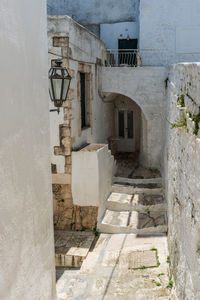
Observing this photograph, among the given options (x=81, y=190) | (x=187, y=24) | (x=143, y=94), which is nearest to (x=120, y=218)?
(x=81, y=190)

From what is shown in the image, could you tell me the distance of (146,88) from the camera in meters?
11.5

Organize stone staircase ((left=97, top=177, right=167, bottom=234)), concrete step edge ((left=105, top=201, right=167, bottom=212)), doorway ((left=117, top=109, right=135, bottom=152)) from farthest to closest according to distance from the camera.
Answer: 1. doorway ((left=117, top=109, right=135, bottom=152))
2. concrete step edge ((left=105, top=201, right=167, bottom=212))
3. stone staircase ((left=97, top=177, right=167, bottom=234))

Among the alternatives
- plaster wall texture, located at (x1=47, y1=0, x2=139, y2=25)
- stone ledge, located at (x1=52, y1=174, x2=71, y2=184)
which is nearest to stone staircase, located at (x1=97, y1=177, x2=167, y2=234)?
stone ledge, located at (x1=52, y1=174, x2=71, y2=184)

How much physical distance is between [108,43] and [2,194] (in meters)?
13.7

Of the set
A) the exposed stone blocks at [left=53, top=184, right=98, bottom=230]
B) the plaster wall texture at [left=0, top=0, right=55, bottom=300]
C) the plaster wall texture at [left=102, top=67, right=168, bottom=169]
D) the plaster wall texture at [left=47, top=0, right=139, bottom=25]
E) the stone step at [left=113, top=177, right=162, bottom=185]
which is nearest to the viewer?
the plaster wall texture at [left=0, top=0, right=55, bottom=300]

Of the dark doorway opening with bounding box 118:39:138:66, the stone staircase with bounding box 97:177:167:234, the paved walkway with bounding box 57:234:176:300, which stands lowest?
the paved walkway with bounding box 57:234:176:300

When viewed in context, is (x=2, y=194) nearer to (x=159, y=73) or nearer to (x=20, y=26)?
(x=20, y=26)

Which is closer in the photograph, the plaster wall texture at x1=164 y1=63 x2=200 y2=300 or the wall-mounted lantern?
the plaster wall texture at x1=164 y1=63 x2=200 y2=300

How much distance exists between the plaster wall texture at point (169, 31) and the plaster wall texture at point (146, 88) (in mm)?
3197

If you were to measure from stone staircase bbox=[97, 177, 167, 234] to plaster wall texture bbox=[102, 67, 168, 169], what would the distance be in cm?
167

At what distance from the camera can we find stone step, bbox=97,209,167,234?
8227 millimetres

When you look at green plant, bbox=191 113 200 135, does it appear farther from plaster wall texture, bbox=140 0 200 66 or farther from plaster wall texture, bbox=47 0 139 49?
plaster wall texture, bbox=47 0 139 49

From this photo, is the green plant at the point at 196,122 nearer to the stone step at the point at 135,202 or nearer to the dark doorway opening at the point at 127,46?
the stone step at the point at 135,202

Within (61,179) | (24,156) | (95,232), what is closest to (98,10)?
(61,179)
